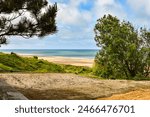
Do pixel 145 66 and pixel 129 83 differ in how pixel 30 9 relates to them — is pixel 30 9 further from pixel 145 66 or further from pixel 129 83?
pixel 145 66

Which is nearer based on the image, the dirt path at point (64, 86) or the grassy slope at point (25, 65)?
the dirt path at point (64, 86)

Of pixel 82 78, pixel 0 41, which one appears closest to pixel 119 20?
pixel 82 78

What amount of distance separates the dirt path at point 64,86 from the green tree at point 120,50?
455 cm

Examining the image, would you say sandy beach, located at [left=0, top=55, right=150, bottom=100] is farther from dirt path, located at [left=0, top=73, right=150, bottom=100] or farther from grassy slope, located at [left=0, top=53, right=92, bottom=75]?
grassy slope, located at [left=0, top=53, right=92, bottom=75]

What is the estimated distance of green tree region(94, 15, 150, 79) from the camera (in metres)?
26.8

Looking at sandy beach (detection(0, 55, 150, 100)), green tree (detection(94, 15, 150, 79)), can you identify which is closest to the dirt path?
sandy beach (detection(0, 55, 150, 100))

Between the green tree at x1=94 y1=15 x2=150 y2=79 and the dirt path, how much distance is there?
455cm

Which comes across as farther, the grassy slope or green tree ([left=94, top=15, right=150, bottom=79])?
the grassy slope

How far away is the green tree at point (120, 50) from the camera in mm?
26812

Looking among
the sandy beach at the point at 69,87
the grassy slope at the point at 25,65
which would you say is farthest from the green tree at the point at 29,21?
the grassy slope at the point at 25,65

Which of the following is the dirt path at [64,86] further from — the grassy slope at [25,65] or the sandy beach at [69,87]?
the grassy slope at [25,65]

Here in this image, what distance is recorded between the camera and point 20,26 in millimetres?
17094

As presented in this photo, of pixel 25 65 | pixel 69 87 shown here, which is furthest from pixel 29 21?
pixel 25 65

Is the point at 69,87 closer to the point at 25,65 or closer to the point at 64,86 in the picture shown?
the point at 64,86
